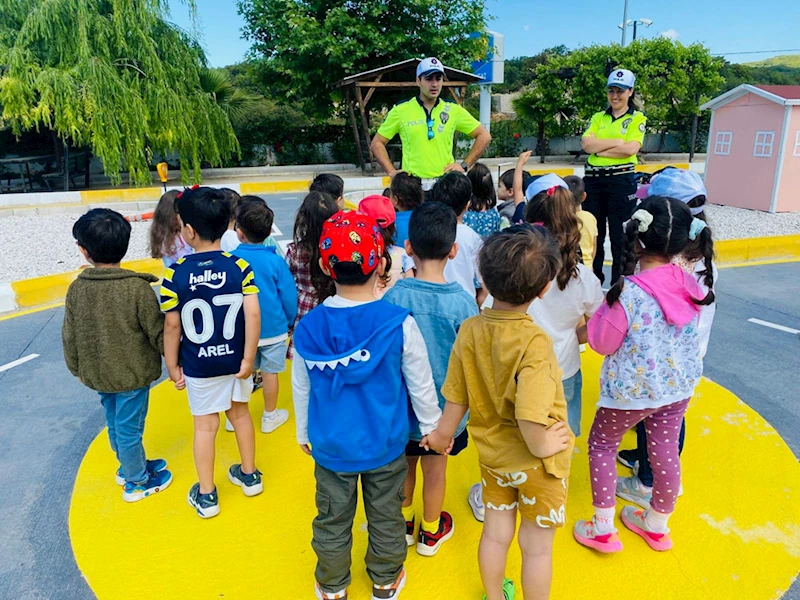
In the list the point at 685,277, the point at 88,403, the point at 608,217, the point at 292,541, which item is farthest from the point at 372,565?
the point at 608,217

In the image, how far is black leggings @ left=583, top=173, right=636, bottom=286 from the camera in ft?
15.6

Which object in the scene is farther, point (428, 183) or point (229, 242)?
point (428, 183)

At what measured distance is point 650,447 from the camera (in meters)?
2.29

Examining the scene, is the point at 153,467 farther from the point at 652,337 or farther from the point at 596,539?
the point at 652,337

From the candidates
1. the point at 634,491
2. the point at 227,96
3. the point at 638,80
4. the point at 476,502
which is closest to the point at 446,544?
the point at 476,502

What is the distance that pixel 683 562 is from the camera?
2334 mm

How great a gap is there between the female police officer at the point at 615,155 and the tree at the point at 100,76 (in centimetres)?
1211

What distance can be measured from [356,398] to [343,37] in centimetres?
1800

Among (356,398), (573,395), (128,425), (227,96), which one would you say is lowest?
(128,425)

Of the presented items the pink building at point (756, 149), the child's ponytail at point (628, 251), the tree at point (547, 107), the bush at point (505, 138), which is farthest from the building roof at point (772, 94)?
the bush at point (505, 138)

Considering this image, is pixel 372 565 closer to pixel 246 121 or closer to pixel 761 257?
pixel 761 257

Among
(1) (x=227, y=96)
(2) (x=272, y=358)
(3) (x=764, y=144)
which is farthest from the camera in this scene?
(1) (x=227, y=96)

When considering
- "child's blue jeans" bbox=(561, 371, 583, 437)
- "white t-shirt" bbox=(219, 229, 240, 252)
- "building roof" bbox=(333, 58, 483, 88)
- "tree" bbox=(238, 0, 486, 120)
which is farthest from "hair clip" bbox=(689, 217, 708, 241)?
"tree" bbox=(238, 0, 486, 120)

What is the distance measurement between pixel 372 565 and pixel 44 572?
4.65ft
